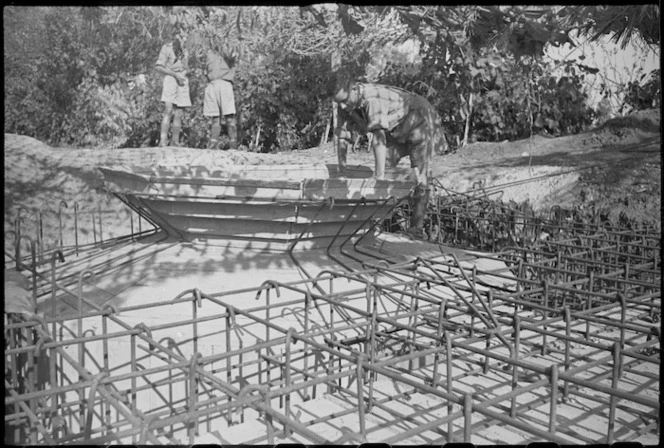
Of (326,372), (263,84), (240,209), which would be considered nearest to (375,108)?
(240,209)

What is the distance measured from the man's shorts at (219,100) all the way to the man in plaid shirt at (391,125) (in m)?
4.66

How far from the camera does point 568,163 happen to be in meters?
13.7

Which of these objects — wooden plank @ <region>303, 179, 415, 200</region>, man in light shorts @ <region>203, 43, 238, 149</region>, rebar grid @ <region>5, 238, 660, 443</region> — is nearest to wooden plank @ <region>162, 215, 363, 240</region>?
wooden plank @ <region>303, 179, 415, 200</region>

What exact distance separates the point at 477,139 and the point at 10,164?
12586mm

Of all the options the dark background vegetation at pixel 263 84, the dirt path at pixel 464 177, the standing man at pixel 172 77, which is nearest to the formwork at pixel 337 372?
the dirt path at pixel 464 177

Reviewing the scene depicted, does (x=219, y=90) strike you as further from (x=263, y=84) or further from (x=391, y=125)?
(x=263, y=84)

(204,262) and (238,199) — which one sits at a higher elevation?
(238,199)

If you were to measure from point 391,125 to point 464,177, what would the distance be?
5872mm

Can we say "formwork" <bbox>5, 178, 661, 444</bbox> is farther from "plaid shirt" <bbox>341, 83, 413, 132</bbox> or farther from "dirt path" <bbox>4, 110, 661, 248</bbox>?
"dirt path" <bbox>4, 110, 661, 248</bbox>

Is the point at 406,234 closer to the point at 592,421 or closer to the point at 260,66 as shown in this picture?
the point at 592,421

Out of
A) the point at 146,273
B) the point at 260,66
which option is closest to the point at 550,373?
the point at 146,273

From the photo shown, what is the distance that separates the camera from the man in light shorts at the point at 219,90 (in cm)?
1280

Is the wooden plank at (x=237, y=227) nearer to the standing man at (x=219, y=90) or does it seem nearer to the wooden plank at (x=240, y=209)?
the wooden plank at (x=240, y=209)

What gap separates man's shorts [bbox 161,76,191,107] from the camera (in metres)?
12.2
